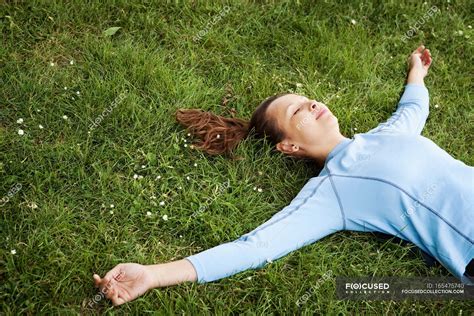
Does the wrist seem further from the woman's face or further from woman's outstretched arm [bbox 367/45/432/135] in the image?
the woman's face

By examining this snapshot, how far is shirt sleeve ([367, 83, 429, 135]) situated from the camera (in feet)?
13.9

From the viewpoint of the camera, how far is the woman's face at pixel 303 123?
398 centimetres

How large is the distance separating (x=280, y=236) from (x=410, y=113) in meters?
1.69

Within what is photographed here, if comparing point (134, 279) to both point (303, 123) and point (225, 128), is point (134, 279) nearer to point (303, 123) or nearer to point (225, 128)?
point (225, 128)

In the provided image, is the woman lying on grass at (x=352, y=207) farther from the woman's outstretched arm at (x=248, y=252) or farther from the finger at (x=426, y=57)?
the finger at (x=426, y=57)

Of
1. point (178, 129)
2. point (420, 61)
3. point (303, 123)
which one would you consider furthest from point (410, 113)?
point (178, 129)

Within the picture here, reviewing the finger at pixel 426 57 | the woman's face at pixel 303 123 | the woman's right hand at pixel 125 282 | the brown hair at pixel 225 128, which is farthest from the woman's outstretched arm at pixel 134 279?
the finger at pixel 426 57

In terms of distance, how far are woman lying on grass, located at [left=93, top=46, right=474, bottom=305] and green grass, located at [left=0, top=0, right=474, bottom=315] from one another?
14cm

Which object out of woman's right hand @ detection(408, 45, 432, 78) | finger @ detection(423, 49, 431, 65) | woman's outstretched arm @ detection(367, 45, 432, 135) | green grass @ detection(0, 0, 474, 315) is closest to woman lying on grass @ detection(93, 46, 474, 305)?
green grass @ detection(0, 0, 474, 315)

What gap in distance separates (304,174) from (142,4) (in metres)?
2.27

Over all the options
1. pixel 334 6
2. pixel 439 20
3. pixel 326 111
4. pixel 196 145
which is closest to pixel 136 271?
pixel 196 145

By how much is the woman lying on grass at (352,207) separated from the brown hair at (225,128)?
0.51 ft

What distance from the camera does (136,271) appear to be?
127 inches

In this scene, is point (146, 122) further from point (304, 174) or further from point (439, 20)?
point (439, 20)
